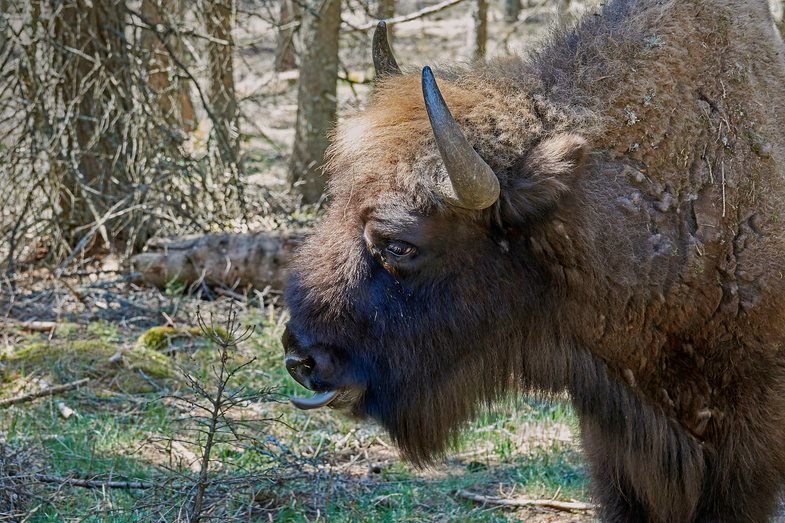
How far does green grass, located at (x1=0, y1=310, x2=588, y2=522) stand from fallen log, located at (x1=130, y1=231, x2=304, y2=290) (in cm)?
118

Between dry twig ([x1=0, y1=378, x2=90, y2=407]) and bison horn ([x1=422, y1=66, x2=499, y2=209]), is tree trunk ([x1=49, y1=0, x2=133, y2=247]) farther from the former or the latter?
bison horn ([x1=422, y1=66, x2=499, y2=209])

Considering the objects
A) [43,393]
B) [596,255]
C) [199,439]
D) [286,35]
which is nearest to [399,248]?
[596,255]

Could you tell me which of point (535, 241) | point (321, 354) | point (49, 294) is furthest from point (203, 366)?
point (535, 241)

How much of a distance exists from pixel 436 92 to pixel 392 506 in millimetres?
2517

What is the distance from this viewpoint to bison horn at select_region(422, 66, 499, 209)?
307 cm

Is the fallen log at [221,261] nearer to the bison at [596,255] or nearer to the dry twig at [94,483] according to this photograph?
the dry twig at [94,483]

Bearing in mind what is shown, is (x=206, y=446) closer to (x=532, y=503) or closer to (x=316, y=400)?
(x=316, y=400)

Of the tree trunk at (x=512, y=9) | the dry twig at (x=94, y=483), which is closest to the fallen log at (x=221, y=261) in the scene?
the dry twig at (x=94, y=483)

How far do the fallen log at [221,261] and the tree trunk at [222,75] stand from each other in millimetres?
1132

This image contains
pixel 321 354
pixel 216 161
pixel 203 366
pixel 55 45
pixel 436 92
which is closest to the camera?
pixel 436 92

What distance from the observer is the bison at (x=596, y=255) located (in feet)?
11.7

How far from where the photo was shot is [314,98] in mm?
10570

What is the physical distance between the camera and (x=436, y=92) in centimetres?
308

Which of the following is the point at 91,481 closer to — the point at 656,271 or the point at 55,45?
the point at 656,271
